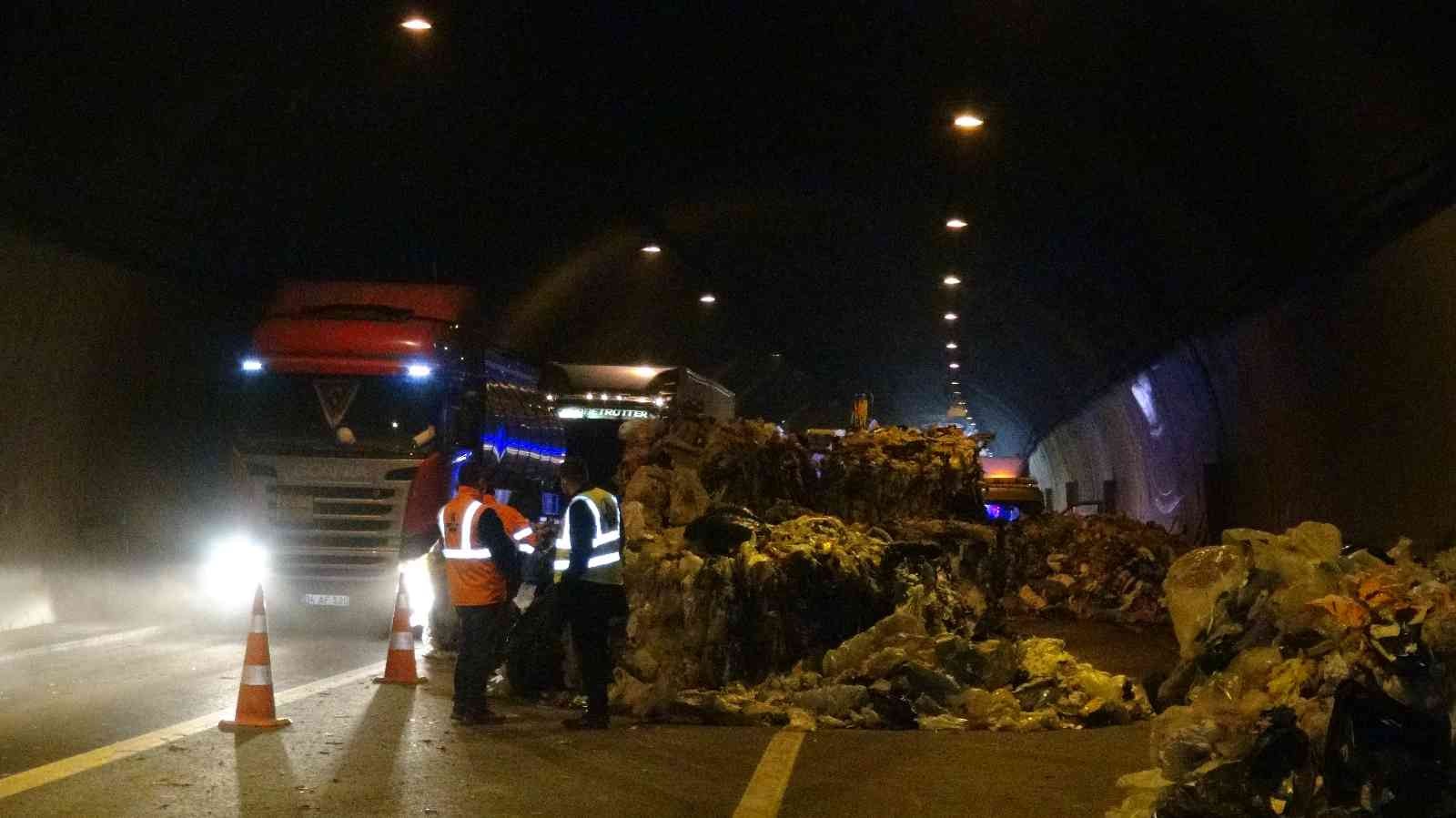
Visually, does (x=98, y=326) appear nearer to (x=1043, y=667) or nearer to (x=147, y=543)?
(x=147, y=543)

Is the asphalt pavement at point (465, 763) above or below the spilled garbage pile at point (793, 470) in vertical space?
below

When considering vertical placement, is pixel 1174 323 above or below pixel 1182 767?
above

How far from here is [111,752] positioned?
31.6 feet

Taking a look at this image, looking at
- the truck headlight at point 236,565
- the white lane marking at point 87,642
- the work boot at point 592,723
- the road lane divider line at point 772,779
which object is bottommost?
the road lane divider line at point 772,779

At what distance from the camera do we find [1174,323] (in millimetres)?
26047

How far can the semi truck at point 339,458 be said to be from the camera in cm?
1739

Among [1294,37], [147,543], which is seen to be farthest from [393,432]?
[1294,37]

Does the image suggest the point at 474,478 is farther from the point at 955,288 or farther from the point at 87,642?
the point at 955,288

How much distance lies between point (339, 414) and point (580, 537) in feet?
24.1

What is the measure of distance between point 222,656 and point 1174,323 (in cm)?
1583

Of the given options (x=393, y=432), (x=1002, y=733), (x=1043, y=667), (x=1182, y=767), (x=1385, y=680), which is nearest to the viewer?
(x=1385, y=680)

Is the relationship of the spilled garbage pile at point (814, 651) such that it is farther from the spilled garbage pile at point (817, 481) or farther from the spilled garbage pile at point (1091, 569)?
the spilled garbage pile at point (1091, 569)

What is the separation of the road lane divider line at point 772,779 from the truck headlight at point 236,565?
314 inches

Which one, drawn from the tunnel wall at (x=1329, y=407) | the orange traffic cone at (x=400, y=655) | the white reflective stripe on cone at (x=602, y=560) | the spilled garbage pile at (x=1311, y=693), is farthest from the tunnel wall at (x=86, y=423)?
the spilled garbage pile at (x=1311, y=693)
